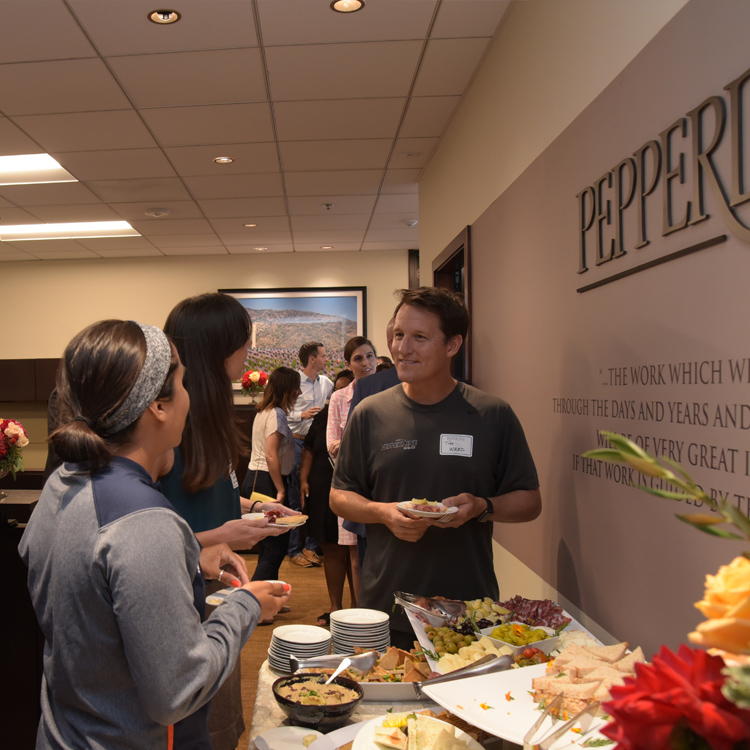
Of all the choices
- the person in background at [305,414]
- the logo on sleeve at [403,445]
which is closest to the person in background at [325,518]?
the person in background at [305,414]

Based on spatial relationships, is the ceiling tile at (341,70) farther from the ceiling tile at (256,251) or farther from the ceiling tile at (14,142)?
the ceiling tile at (256,251)

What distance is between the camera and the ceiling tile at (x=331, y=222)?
6.65 metres

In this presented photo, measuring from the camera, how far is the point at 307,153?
482 centimetres

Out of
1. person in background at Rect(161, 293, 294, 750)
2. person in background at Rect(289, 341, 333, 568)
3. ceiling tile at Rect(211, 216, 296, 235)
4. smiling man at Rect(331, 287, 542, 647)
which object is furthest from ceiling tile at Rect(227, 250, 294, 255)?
person in background at Rect(161, 293, 294, 750)

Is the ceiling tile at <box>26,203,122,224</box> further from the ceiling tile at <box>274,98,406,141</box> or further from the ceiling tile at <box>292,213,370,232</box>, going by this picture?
the ceiling tile at <box>274,98,406,141</box>

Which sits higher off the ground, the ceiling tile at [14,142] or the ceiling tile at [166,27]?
the ceiling tile at [166,27]

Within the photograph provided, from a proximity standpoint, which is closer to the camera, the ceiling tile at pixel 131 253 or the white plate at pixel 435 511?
the white plate at pixel 435 511

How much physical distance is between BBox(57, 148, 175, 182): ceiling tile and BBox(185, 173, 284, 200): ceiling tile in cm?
31

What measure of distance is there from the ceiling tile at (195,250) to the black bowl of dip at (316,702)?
7206 millimetres

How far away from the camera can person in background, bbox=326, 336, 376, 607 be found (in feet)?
13.4

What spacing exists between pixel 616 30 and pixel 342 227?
17.9ft

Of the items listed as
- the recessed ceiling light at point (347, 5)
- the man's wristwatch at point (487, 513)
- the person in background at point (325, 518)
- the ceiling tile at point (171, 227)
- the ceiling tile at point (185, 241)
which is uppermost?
the recessed ceiling light at point (347, 5)

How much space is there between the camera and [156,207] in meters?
6.16

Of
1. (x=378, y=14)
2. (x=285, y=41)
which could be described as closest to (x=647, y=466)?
(x=378, y=14)
